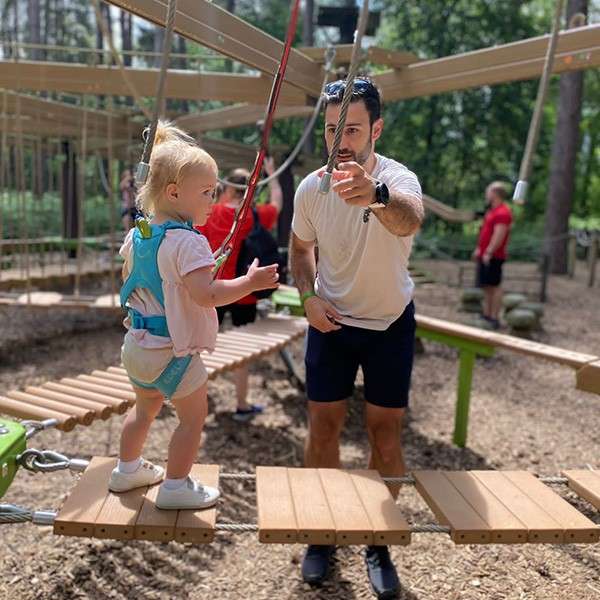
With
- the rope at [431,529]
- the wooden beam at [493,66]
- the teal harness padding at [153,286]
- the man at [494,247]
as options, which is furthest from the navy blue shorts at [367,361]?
the man at [494,247]

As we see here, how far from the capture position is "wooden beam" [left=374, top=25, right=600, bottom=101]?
3.20 m

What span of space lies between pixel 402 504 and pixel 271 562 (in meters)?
0.93

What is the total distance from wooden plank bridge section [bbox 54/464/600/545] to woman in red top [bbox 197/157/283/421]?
191cm

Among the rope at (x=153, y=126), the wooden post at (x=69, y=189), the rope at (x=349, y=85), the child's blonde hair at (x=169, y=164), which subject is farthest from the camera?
the wooden post at (x=69, y=189)

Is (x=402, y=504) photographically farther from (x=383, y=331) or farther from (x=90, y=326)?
(x=90, y=326)

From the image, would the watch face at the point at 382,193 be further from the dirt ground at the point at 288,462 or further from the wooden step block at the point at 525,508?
the dirt ground at the point at 288,462

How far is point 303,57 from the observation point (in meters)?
3.61

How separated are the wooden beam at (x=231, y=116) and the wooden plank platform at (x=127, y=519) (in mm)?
3691

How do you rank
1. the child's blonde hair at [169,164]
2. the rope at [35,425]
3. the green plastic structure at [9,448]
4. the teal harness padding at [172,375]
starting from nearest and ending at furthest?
1. the child's blonde hair at [169,164]
2. the teal harness padding at [172,375]
3. the green plastic structure at [9,448]
4. the rope at [35,425]

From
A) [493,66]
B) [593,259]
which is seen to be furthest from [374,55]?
[593,259]

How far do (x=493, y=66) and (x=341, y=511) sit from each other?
2.68m

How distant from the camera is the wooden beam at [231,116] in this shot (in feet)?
17.7

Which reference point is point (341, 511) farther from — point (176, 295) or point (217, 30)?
point (217, 30)

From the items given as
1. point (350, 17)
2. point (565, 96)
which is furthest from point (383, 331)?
point (565, 96)
